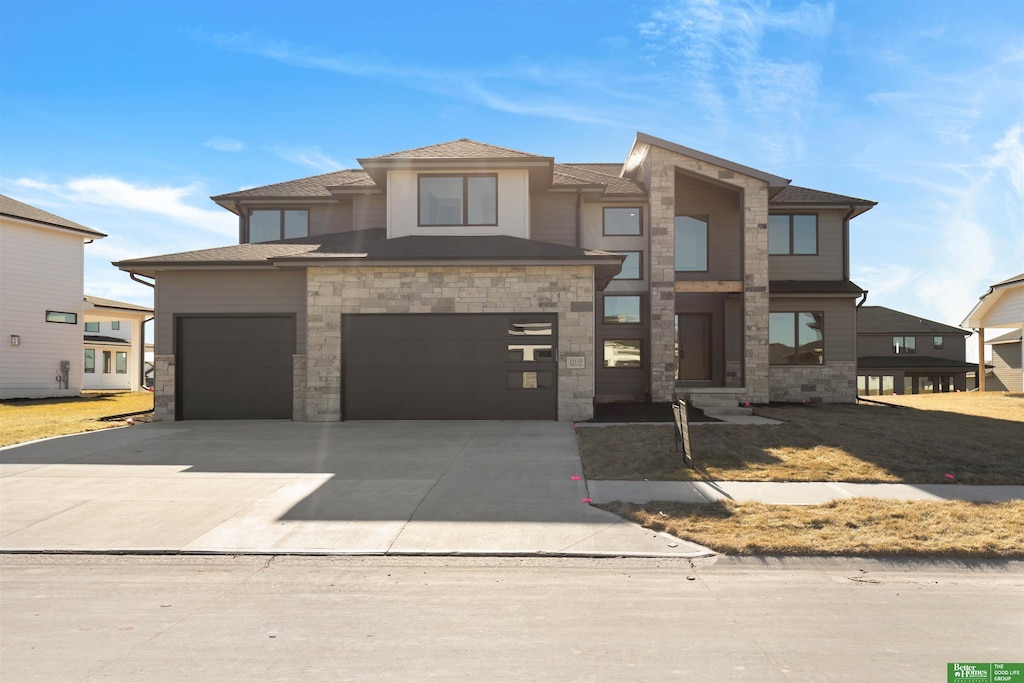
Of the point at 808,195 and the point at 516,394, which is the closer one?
the point at 516,394

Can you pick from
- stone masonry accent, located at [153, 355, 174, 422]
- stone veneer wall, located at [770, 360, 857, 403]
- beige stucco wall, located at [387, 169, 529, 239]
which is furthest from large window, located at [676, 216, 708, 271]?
stone masonry accent, located at [153, 355, 174, 422]

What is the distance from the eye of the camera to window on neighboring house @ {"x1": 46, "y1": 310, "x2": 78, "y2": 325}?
26.6 metres

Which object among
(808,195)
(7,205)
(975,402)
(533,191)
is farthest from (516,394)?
(7,205)

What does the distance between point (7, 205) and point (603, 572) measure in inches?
1191

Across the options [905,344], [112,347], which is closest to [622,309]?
[112,347]

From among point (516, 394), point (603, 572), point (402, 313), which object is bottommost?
point (603, 572)

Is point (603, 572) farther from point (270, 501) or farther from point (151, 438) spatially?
point (151, 438)

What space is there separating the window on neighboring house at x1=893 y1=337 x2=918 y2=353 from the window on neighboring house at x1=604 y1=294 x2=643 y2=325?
33.5 m

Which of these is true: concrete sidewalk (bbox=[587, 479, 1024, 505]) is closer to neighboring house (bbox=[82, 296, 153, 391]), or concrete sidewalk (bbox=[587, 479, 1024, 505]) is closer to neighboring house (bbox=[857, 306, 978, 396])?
neighboring house (bbox=[82, 296, 153, 391])

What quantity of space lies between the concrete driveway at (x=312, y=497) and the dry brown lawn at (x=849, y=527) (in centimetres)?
45

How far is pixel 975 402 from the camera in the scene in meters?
21.4

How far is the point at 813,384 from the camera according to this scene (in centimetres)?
2109

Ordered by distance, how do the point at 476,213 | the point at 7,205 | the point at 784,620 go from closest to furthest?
the point at 784,620 → the point at 476,213 → the point at 7,205

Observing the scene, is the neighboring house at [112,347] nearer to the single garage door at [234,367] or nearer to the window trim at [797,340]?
the single garage door at [234,367]
